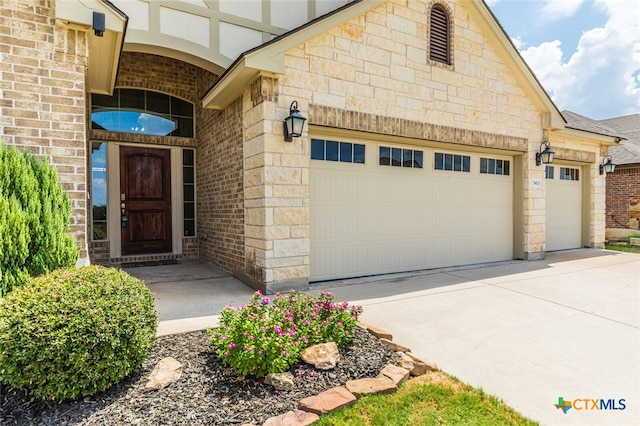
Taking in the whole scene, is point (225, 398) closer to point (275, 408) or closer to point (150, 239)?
point (275, 408)

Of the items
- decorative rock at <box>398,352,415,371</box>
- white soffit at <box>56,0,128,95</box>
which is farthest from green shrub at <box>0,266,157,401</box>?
white soffit at <box>56,0,128,95</box>

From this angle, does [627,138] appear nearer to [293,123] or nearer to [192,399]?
[293,123]

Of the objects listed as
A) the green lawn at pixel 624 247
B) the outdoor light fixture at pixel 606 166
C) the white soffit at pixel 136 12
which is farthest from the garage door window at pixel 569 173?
the white soffit at pixel 136 12

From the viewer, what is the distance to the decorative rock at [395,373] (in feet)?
8.84

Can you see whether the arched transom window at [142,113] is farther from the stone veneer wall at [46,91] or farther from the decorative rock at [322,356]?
the decorative rock at [322,356]

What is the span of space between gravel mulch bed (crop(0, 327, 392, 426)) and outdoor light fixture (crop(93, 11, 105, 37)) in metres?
3.71

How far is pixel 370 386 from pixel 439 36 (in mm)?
6637

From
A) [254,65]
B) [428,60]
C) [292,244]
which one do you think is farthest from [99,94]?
[428,60]

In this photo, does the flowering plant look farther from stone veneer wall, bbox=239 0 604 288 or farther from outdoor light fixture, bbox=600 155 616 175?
outdoor light fixture, bbox=600 155 616 175

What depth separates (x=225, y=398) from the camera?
2.43 meters

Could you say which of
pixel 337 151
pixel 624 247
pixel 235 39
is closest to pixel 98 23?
pixel 235 39

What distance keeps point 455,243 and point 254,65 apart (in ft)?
17.5

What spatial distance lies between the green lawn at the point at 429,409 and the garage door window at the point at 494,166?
632 cm

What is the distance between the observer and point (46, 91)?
4062 mm
